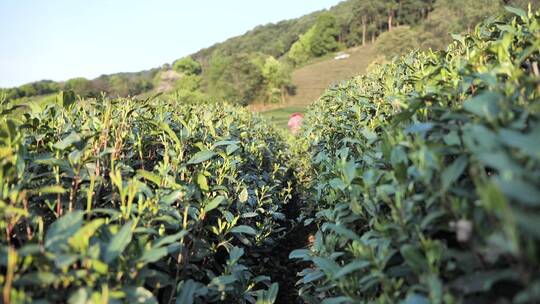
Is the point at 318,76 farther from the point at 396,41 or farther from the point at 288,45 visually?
the point at 288,45

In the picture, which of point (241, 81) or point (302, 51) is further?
point (302, 51)

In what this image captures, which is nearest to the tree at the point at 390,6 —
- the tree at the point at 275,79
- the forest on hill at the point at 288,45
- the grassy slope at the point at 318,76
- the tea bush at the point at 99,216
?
the forest on hill at the point at 288,45

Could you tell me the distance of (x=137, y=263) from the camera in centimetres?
138

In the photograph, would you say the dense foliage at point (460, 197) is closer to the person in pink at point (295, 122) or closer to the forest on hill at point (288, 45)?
the forest on hill at point (288, 45)

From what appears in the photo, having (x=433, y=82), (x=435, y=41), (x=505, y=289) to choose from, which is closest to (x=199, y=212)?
(x=433, y=82)

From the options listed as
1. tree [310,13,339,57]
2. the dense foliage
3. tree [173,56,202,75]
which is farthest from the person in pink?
tree [173,56,202,75]

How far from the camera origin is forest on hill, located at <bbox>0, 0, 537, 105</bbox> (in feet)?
115

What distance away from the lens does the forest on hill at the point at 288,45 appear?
34.9m

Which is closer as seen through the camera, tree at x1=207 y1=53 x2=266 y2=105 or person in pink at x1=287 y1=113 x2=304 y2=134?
person in pink at x1=287 y1=113 x2=304 y2=134

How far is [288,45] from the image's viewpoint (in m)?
111

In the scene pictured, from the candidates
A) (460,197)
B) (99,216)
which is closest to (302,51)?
(99,216)

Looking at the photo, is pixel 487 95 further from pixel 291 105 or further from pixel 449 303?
pixel 291 105

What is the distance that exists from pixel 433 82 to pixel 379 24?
88333 mm

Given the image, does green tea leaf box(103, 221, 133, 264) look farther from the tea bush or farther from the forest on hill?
the forest on hill
